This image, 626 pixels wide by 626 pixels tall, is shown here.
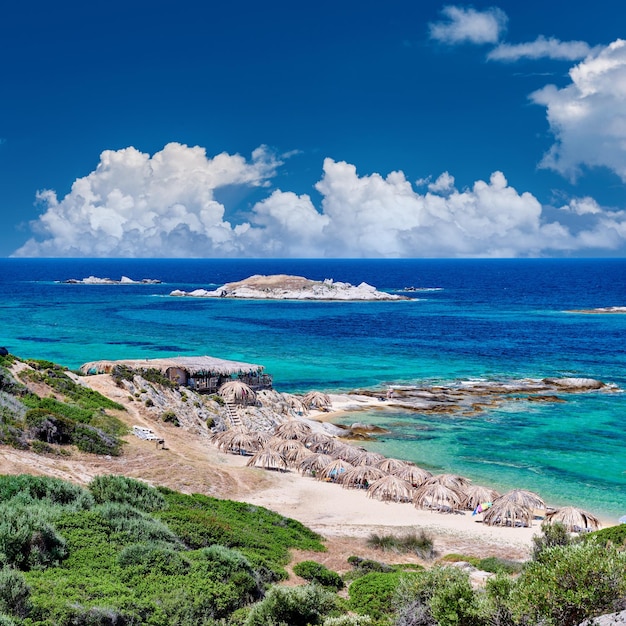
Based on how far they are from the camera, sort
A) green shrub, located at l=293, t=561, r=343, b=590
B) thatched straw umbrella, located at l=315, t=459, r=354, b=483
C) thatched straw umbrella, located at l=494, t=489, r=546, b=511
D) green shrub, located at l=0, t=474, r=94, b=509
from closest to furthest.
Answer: green shrub, located at l=293, t=561, r=343, b=590 < green shrub, located at l=0, t=474, r=94, b=509 < thatched straw umbrella, located at l=494, t=489, r=546, b=511 < thatched straw umbrella, located at l=315, t=459, r=354, b=483

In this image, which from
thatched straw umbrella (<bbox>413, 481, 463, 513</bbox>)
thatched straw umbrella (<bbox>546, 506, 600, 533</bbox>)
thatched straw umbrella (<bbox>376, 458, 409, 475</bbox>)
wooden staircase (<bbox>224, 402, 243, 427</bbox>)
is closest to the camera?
thatched straw umbrella (<bbox>546, 506, 600, 533</bbox>)

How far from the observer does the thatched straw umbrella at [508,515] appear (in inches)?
922


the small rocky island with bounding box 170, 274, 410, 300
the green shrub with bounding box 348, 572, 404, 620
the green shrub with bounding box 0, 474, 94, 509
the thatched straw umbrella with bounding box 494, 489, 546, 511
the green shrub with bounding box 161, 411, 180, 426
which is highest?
the small rocky island with bounding box 170, 274, 410, 300

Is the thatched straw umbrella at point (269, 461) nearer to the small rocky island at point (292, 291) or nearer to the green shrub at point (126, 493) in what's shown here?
the green shrub at point (126, 493)

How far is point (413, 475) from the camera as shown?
27422 mm

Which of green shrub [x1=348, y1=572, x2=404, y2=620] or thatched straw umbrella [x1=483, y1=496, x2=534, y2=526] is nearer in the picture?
green shrub [x1=348, y1=572, x2=404, y2=620]

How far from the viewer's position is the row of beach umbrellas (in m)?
23.6

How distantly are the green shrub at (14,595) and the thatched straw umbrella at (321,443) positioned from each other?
70.2 ft

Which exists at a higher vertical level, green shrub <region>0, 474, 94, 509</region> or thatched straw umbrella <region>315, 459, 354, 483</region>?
green shrub <region>0, 474, 94, 509</region>

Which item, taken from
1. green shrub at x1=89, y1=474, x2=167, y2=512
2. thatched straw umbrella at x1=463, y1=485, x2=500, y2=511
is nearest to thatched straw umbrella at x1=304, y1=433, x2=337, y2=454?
thatched straw umbrella at x1=463, y1=485, x2=500, y2=511

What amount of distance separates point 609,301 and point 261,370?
10587 cm

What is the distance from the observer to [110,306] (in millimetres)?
112000

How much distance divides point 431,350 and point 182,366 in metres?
34.1

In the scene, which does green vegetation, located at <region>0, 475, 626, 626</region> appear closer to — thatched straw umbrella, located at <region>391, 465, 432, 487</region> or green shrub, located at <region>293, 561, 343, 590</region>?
green shrub, located at <region>293, 561, 343, 590</region>
